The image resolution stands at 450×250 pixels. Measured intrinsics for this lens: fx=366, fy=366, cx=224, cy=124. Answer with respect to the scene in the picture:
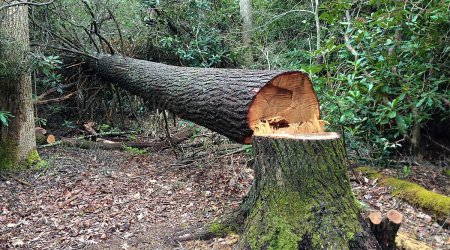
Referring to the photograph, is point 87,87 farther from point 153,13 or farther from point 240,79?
point 240,79

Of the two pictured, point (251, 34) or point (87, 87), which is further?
point (251, 34)

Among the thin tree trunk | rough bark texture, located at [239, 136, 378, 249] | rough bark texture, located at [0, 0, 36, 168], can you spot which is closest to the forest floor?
rough bark texture, located at [0, 0, 36, 168]

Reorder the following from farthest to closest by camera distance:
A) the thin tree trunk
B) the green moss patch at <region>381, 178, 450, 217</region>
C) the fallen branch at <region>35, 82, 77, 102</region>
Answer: the thin tree trunk, the fallen branch at <region>35, 82, 77, 102</region>, the green moss patch at <region>381, 178, 450, 217</region>

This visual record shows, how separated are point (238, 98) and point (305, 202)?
1075 millimetres

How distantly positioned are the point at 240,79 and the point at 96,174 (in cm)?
303

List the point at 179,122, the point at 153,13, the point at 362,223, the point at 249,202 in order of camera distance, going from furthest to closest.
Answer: the point at 153,13, the point at 179,122, the point at 249,202, the point at 362,223

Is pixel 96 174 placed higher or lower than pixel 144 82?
lower

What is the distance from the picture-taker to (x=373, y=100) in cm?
480

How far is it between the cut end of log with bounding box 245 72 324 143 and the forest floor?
107 centimetres

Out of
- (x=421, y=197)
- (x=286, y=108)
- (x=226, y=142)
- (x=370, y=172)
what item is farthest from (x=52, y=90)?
(x=421, y=197)

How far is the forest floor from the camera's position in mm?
3637

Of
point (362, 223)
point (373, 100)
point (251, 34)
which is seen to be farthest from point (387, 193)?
A: point (251, 34)

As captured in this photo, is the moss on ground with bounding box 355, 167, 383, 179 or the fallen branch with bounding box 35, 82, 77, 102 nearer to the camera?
the moss on ground with bounding box 355, 167, 383, 179

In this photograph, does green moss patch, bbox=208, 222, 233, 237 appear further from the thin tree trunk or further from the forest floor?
the thin tree trunk
